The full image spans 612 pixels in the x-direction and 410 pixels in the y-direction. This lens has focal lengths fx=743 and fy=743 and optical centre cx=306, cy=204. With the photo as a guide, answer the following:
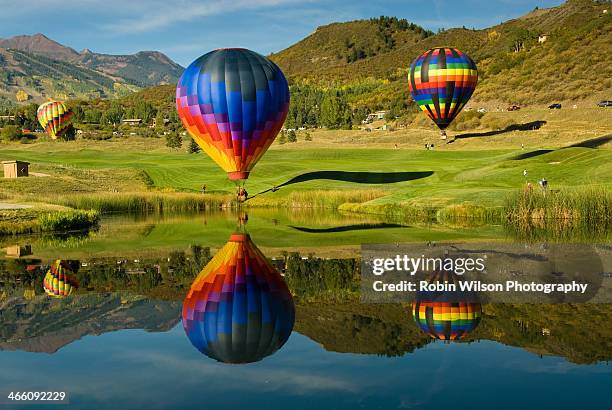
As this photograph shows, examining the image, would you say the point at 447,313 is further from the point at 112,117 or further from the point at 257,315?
the point at 112,117

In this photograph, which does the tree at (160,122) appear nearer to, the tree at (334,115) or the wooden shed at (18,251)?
the tree at (334,115)

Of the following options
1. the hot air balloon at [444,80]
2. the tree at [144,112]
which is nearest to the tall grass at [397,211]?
the hot air balloon at [444,80]

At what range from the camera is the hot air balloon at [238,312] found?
1430cm

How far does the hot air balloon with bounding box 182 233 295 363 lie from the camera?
14.3 meters

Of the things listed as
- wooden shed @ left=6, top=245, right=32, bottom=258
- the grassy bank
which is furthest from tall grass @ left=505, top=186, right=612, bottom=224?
wooden shed @ left=6, top=245, right=32, bottom=258

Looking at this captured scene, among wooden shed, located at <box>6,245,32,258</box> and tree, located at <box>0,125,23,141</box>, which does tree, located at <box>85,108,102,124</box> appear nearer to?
tree, located at <box>0,125,23,141</box>

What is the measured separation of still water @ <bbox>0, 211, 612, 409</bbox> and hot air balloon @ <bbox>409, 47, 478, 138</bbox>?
44.8 metres

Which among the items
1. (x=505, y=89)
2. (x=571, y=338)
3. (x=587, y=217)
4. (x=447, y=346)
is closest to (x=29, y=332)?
(x=447, y=346)

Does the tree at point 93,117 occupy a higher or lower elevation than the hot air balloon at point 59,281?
higher

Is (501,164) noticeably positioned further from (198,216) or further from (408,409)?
(408,409)

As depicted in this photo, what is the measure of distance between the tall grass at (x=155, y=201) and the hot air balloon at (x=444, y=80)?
71.5 ft

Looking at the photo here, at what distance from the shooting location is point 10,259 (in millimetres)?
27797

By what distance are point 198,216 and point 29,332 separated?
115 ft

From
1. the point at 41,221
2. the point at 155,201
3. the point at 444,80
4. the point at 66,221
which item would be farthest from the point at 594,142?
the point at 41,221
